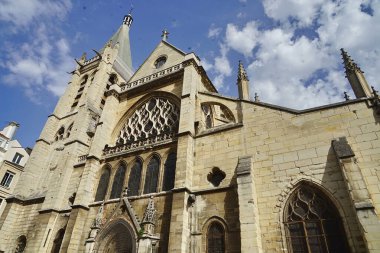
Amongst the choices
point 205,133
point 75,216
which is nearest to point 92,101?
point 75,216

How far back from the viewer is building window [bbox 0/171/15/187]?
2368 cm

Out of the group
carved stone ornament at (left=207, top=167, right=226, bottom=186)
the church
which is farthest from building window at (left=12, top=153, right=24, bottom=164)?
carved stone ornament at (left=207, top=167, right=226, bottom=186)

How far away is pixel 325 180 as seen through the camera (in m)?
8.52

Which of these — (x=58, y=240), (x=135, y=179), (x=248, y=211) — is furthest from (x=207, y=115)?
(x=58, y=240)

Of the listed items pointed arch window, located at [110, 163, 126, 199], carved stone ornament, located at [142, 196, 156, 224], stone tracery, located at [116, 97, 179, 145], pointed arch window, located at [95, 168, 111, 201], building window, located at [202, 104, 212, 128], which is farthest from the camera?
building window, located at [202, 104, 212, 128]

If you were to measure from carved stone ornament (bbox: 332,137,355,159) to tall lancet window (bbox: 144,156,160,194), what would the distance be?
7.69 metres

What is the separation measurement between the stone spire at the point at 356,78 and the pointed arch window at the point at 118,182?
11421 millimetres

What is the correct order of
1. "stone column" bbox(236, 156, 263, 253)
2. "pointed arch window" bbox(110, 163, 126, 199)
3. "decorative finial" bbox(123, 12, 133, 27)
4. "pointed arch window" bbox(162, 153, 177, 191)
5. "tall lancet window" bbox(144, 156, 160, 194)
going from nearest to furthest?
"stone column" bbox(236, 156, 263, 253)
"pointed arch window" bbox(162, 153, 177, 191)
"tall lancet window" bbox(144, 156, 160, 194)
"pointed arch window" bbox(110, 163, 126, 199)
"decorative finial" bbox(123, 12, 133, 27)

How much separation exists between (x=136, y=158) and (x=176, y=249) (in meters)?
5.72

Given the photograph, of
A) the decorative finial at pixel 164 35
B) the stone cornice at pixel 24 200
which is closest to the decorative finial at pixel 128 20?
the decorative finial at pixel 164 35

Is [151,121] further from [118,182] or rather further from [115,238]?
[115,238]

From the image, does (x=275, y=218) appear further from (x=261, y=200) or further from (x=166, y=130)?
(x=166, y=130)

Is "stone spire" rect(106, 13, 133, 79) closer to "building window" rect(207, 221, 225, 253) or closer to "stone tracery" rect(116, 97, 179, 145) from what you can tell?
"stone tracery" rect(116, 97, 179, 145)

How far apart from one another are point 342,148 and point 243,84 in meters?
5.95
